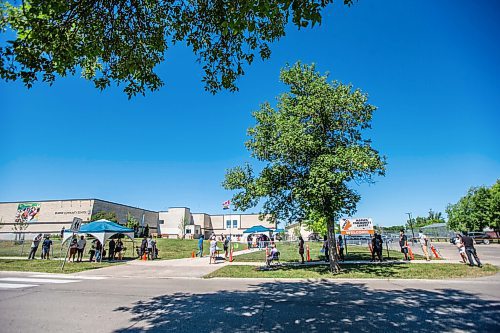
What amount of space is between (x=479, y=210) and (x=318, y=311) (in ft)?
180

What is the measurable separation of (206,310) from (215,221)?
88981mm

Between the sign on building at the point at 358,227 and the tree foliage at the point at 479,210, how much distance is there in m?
33.9

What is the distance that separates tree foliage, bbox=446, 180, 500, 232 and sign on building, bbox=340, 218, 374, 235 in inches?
1334

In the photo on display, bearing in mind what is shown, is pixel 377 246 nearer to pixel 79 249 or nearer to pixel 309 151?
pixel 309 151

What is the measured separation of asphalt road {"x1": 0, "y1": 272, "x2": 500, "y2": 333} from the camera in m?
5.47

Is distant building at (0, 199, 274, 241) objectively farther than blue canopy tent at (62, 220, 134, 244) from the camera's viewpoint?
Yes

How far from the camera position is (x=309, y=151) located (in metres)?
13.4

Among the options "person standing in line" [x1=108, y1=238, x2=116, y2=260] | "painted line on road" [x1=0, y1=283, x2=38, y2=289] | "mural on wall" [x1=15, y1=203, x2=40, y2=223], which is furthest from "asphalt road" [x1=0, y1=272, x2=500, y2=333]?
"mural on wall" [x1=15, y1=203, x2=40, y2=223]

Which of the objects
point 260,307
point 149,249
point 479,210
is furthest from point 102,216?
point 479,210

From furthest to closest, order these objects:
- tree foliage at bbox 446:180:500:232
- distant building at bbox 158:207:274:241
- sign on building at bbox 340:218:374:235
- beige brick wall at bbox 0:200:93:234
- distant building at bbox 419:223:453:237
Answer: distant building at bbox 158:207:274:241
beige brick wall at bbox 0:200:93:234
distant building at bbox 419:223:453:237
tree foliage at bbox 446:180:500:232
sign on building at bbox 340:218:374:235

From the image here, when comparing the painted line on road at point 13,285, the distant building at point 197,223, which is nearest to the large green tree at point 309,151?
the painted line on road at point 13,285

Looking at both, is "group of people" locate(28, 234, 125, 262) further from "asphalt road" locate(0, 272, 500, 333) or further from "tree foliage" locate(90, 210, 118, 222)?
"tree foliage" locate(90, 210, 118, 222)

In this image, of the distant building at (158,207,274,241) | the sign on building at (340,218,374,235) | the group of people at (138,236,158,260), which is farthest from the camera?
the distant building at (158,207,274,241)

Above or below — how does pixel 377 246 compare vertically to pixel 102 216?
below
